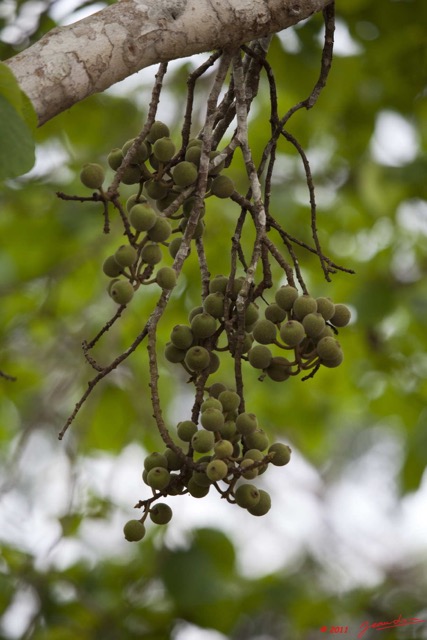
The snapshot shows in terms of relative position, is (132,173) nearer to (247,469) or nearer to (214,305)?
(214,305)

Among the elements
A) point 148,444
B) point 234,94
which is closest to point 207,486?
point 234,94

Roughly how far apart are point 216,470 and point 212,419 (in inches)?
2.4

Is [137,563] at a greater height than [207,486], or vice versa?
[137,563]

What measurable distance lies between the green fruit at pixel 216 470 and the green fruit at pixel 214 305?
184mm

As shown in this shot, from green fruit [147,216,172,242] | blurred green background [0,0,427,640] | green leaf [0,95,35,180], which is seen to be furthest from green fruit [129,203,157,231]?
blurred green background [0,0,427,640]

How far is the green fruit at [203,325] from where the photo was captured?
35.8 inches

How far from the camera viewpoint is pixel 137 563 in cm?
261

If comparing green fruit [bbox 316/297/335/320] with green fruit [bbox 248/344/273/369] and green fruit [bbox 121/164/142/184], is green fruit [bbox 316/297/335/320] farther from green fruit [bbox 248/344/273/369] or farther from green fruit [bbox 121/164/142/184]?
green fruit [bbox 121/164/142/184]

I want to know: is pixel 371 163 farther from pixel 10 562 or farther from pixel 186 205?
pixel 186 205

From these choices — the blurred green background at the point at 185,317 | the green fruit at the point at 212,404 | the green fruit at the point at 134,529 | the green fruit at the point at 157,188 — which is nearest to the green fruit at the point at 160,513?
the green fruit at the point at 134,529

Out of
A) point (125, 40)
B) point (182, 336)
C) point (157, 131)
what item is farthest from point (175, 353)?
point (125, 40)

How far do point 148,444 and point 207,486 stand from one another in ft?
6.36

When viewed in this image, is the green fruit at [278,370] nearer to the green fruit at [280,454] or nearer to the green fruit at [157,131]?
the green fruit at [280,454]

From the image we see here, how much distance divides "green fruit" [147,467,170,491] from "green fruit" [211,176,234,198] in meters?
0.31
